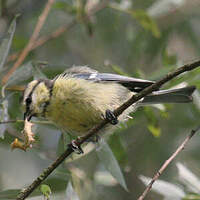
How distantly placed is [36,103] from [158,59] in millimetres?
2287

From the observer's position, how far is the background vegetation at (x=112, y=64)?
101 inches

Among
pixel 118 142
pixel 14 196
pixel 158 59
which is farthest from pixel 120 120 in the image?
pixel 158 59

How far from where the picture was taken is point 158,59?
Answer: 4348 millimetres

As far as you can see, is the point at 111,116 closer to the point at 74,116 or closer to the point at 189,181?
the point at 74,116

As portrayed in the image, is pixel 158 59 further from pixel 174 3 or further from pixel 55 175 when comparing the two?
pixel 55 175

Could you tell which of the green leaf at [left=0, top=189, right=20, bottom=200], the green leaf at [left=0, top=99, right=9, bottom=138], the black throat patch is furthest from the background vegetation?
the green leaf at [left=0, top=189, right=20, bottom=200]

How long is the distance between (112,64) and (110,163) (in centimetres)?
101

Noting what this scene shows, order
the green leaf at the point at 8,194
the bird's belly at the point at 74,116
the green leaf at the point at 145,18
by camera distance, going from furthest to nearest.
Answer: the green leaf at the point at 145,18
the bird's belly at the point at 74,116
the green leaf at the point at 8,194

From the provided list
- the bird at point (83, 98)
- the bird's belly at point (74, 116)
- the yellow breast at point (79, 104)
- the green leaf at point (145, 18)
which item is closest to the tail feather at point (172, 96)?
the bird at point (83, 98)

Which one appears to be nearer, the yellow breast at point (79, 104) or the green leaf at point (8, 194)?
the green leaf at point (8, 194)

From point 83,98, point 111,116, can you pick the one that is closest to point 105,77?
point 83,98

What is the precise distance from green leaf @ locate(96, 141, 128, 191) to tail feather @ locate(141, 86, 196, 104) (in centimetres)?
39

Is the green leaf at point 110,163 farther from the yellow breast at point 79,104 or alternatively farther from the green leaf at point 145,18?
the green leaf at point 145,18

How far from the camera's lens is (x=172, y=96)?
7.73ft
